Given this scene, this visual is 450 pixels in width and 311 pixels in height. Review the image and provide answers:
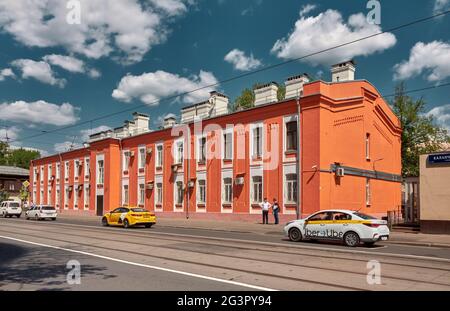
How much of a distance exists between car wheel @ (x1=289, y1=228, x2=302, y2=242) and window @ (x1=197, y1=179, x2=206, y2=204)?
16592 millimetres

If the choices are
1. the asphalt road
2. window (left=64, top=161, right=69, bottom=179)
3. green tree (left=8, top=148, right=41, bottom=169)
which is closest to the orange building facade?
the asphalt road

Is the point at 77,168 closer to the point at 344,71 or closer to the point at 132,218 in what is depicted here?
the point at 132,218

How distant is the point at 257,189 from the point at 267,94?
269 inches

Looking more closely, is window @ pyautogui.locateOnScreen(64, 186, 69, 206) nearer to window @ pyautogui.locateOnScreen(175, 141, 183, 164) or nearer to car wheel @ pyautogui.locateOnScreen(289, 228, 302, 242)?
window @ pyautogui.locateOnScreen(175, 141, 183, 164)

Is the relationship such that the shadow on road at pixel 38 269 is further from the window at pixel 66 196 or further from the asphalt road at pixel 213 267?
the window at pixel 66 196

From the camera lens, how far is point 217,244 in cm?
1597

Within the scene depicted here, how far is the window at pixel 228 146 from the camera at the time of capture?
106 feet

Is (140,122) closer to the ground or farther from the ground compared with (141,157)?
farther from the ground

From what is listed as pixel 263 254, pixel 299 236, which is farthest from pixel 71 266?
pixel 299 236

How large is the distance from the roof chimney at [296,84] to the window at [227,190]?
24.1 ft

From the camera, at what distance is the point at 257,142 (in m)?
30.6

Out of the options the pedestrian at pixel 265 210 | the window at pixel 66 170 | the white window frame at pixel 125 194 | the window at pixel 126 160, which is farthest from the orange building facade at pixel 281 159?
the window at pixel 66 170

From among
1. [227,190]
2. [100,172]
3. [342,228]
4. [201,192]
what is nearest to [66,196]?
[100,172]
